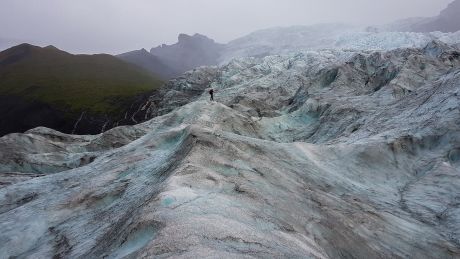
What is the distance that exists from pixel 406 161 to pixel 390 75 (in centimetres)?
3204

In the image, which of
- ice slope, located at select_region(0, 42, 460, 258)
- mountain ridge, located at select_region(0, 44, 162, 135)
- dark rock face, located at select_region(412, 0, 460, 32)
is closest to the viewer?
ice slope, located at select_region(0, 42, 460, 258)

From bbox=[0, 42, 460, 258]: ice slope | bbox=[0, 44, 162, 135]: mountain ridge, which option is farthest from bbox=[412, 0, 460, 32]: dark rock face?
bbox=[0, 42, 460, 258]: ice slope

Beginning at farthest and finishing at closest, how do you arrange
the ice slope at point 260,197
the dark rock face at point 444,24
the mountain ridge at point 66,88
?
the dark rock face at point 444,24 → the mountain ridge at point 66,88 → the ice slope at point 260,197

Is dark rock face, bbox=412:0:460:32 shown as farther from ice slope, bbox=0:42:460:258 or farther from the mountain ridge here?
ice slope, bbox=0:42:460:258

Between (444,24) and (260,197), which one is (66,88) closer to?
(260,197)

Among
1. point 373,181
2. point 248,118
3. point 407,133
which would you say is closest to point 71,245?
point 373,181

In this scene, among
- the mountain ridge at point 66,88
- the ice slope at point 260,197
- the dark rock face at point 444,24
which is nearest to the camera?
the ice slope at point 260,197

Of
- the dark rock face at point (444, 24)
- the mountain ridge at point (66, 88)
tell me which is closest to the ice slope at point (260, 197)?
the mountain ridge at point (66, 88)

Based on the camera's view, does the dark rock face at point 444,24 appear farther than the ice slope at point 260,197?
Yes

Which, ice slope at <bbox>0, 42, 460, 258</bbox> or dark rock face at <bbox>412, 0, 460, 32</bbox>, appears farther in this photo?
dark rock face at <bbox>412, 0, 460, 32</bbox>

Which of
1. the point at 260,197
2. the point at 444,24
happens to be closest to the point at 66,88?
the point at 260,197

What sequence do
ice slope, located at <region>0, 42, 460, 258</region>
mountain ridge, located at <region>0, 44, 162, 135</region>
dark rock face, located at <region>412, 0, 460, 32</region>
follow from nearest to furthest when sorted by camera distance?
ice slope, located at <region>0, 42, 460, 258</region> → mountain ridge, located at <region>0, 44, 162, 135</region> → dark rock face, located at <region>412, 0, 460, 32</region>

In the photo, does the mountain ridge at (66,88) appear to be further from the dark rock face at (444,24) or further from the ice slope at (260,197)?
the dark rock face at (444,24)

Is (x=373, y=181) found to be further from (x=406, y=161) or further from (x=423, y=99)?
(x=423, y=99)
